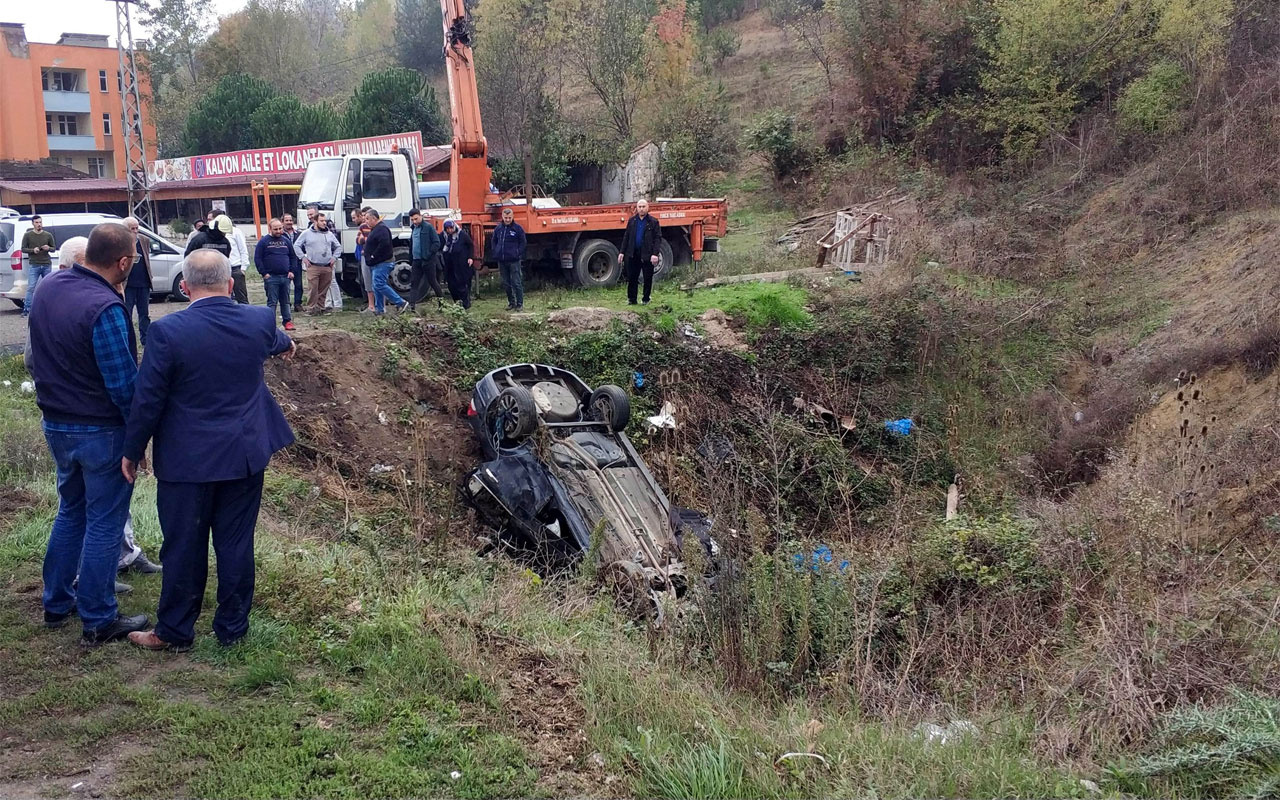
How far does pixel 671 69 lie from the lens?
105 ft

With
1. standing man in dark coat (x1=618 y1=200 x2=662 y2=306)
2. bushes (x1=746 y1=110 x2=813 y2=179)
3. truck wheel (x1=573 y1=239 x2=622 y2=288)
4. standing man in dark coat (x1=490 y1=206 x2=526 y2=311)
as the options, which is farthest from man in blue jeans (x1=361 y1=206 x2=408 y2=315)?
bushes (x1=746 y1=110 x2=813 y2=179)

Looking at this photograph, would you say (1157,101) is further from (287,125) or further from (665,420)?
(287,125)

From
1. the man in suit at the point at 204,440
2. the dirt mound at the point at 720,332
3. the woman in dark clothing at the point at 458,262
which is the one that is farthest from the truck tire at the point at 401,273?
the man in suit at the point at 204,440

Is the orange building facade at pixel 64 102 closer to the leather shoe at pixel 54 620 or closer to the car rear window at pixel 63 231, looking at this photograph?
the car rear window at pixel 63 231

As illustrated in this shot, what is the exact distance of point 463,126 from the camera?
15844 millimetres

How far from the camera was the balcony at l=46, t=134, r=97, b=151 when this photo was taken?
50.6m

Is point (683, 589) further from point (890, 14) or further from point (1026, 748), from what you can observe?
point (890, 14)

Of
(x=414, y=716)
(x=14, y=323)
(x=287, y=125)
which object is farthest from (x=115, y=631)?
(x=287, y=125)

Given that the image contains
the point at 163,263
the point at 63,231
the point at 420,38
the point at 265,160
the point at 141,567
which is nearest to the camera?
the point at 141,567

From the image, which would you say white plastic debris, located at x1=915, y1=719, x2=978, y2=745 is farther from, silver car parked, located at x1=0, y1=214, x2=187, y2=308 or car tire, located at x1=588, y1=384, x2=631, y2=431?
silver car parked, located at x1=0, y1=214, x2=187, y2=308

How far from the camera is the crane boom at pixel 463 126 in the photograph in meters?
15.5

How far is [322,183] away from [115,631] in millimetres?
12599

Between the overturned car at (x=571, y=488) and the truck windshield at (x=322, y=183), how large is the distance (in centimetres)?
748

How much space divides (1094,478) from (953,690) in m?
6.94
